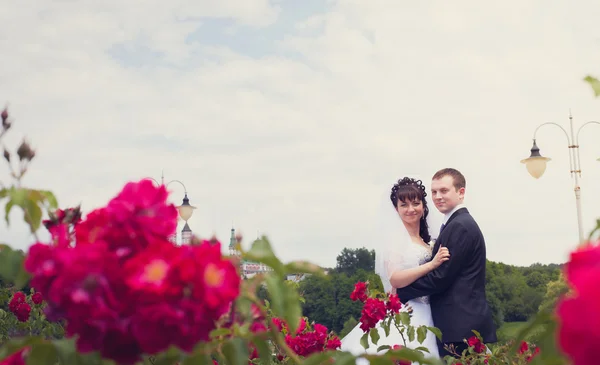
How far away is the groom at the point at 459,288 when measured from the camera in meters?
5.56

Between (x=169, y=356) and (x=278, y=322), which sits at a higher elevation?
(x=169, y=356)

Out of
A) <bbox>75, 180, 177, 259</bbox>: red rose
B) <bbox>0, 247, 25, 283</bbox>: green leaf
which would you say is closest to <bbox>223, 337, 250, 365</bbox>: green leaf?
<bbox>75, 180, 177, 259</bbox>: red rose

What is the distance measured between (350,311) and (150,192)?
5842 cm

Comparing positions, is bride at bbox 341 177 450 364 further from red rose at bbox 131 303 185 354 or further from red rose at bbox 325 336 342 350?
red rose at bbox 131 303 185 354

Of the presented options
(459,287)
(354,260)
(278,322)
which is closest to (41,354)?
(278,322)

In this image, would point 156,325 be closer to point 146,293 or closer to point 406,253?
point 146,293

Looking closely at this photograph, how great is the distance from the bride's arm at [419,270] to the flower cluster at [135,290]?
4.60m

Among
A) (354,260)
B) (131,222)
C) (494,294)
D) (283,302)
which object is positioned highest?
(131,222)

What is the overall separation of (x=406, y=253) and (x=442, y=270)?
0.45 metres

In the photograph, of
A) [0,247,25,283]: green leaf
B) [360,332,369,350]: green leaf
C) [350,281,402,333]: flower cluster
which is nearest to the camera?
[0,247,25,283]: green leaf

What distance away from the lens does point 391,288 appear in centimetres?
617

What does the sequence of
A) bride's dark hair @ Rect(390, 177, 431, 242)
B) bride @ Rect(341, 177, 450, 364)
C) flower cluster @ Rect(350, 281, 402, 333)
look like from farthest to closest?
bride's dark hair @ Rect(390, 177, 431, 242) → bride @ Rect(341, 177, 450, 364) → flower cluster @ Rect(350, 281, 402, 333)

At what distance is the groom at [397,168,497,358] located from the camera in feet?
18.3

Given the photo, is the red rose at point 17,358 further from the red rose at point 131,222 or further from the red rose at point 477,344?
the red rose at point 477,344
